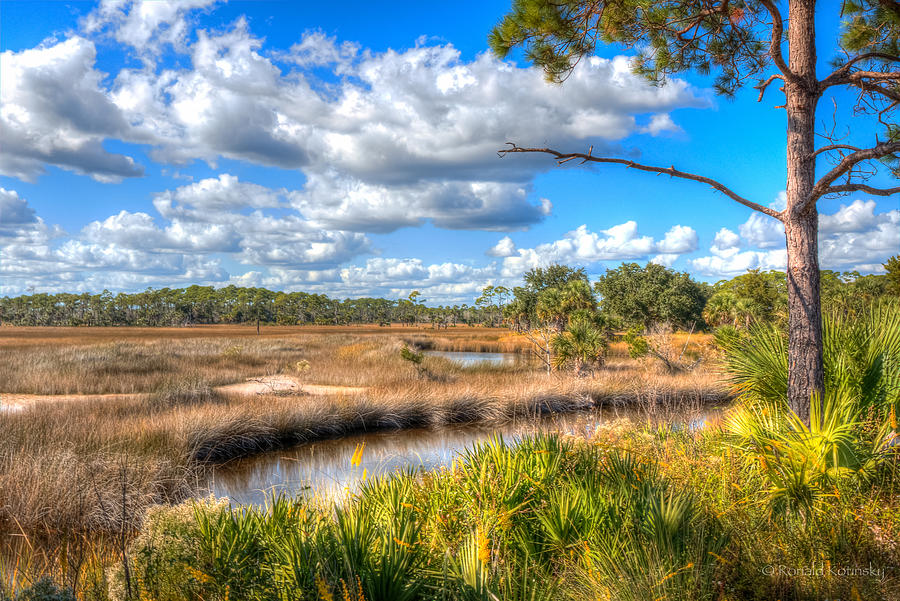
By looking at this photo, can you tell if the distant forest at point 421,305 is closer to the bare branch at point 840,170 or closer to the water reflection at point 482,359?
the water reflection at point 482,359

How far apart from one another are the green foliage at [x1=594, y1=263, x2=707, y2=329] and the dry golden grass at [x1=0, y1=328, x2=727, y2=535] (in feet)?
47.4

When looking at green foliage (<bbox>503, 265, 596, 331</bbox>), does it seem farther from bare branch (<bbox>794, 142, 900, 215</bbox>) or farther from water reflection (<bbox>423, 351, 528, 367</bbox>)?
bare branch (<bbox>794, 142, 900, 215</bbox>)

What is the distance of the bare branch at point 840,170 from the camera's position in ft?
13.9

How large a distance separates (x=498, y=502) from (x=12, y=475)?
24.0 feet

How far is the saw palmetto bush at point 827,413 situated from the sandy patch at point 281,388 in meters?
13.8

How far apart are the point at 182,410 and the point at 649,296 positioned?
38352 millimetres

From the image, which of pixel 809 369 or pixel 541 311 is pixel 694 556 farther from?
pixel 541 311

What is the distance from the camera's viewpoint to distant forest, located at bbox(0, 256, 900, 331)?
4106 cm

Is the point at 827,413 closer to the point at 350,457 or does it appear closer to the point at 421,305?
the point at 350,457

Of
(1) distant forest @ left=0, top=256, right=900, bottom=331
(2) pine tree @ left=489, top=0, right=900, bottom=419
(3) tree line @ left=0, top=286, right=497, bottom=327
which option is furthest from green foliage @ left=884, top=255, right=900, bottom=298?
(3) tree line @ left=0, top=286, right=497, bottom=327

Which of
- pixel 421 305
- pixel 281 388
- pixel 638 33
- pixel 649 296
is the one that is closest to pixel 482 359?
pixel 649 296

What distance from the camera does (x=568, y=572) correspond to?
3.49 metres

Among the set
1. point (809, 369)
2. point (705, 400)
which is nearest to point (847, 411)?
point (809, 369)

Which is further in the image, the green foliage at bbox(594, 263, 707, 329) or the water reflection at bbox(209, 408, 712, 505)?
the green foliage at bbox(594, 263, 707, 329)
